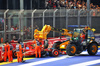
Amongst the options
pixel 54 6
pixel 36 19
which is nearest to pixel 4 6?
pixel 36 19

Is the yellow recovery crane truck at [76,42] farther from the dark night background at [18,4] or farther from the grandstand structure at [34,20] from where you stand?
the dark night background at [18,4]

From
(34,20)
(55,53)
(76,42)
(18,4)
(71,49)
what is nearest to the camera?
(71,49)

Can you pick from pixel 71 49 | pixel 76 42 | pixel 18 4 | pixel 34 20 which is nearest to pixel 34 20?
pixel 34 20

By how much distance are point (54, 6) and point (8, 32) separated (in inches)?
386

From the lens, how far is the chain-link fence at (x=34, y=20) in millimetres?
20297

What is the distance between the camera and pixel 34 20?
22.9 meters

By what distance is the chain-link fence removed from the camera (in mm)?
20297

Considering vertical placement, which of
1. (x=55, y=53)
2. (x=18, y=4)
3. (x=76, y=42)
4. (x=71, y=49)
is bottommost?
(x=55, y=53)

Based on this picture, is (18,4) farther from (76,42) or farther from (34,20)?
(76,42)

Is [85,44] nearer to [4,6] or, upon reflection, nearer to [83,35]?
[83,35]

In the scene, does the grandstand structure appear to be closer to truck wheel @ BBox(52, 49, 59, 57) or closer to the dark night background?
the dark night background

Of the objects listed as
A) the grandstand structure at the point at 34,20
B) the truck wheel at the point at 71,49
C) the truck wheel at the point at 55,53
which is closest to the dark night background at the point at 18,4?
the grandstand structure at the point at 34,20

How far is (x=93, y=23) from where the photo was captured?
26641 mm

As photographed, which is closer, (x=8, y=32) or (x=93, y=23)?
(x=8, y=32)
